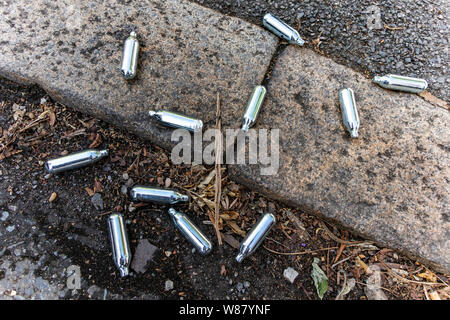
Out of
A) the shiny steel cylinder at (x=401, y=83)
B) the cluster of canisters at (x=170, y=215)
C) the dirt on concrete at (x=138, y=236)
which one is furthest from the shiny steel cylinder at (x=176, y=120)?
the shiny steel cylinder at (x=401, y=83)

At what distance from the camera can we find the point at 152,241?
2559 millimetres

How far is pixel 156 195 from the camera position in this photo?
2541 millimetres

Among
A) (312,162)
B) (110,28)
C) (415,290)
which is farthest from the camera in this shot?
(110,28)

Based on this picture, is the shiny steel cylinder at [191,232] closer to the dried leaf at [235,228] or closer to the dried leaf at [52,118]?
the dried leaf at [235,228]

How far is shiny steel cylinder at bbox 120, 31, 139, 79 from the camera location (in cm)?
275

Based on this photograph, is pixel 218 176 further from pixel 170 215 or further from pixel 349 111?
pixel 349 111

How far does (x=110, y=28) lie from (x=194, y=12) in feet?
2.69

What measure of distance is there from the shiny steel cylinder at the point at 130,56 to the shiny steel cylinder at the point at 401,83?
218 centimetres

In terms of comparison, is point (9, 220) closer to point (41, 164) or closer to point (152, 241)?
point (41, 164)

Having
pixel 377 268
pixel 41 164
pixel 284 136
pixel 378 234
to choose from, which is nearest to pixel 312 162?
pixel 284 136

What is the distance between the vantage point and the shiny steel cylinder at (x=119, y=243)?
241 cm

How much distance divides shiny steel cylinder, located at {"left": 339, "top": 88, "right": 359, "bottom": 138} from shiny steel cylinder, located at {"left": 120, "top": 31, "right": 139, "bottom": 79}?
1.85 metres

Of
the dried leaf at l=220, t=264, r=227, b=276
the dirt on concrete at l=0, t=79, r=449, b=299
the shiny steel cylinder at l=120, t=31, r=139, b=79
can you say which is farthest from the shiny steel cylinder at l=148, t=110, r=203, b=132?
the dried leaf at l=220, t=264, r=227, b=276

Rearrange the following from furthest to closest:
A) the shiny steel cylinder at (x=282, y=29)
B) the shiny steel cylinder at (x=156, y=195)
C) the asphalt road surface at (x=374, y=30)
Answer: the asphalt road surface at (x=374, y=30) < the shiny steel cylinder at (x=282, y=29) < the shiny steel cylinder at (x=156, y=195)
